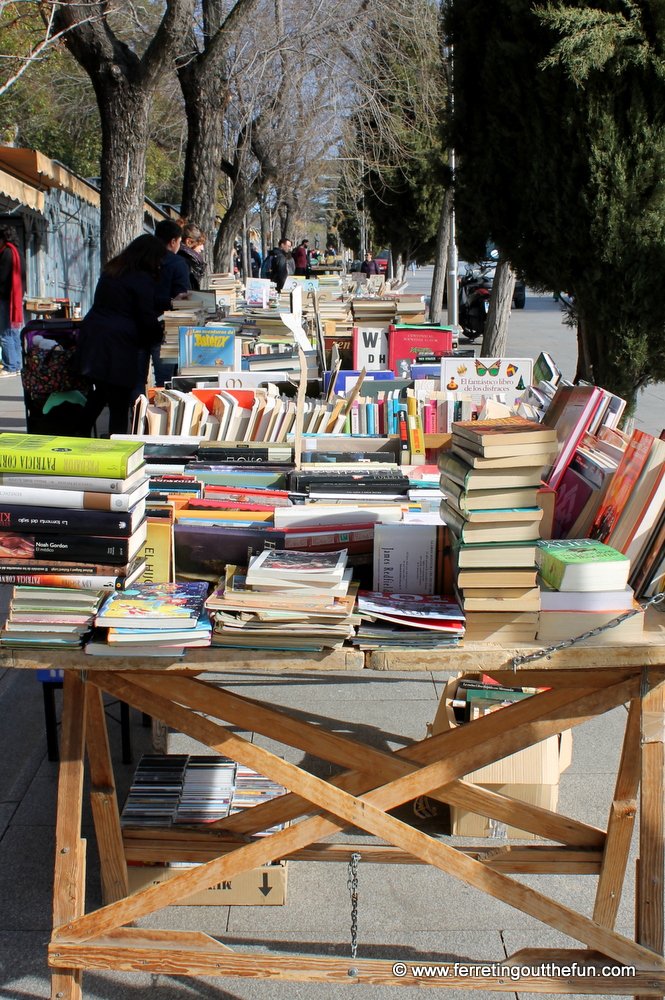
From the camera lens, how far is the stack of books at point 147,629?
1.91 metres

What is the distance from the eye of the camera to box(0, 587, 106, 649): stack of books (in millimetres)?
1941

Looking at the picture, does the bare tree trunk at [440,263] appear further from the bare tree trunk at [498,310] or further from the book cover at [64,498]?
the book cover at [64,498]

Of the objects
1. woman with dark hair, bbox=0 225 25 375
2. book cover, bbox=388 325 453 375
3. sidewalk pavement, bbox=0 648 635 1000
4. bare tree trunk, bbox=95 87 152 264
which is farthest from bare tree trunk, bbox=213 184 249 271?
sidewalk pavement, bbox=0 648 635 1000

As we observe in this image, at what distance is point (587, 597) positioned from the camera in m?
1.98

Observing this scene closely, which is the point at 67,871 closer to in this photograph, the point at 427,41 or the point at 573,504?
the point at 573,504

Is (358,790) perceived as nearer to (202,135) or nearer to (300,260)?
(202,135)

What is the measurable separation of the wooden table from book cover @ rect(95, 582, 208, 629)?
0.33ft

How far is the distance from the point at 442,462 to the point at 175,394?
6.92ft

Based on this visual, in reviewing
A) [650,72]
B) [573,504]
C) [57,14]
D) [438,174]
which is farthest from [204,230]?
[573,504]

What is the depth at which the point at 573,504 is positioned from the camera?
233cm

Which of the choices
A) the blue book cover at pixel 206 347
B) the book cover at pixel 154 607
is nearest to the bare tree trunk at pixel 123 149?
the blue book cover at pixel 206 347

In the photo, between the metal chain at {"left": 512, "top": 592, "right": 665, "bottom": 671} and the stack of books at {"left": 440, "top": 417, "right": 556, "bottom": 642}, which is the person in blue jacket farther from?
the metal chain at {"left": 512, "top": 592, "right": 665, "bottom": 671}

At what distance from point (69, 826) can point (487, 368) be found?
3.26m

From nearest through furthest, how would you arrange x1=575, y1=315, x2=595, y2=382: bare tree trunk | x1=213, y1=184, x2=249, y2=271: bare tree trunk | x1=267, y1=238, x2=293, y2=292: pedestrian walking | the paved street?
x1=575, y1=315, x2=595, y2=382: bare tree trunk, the paved street, x1=213, y1=184, x2=249, y2=271: bare tree trunk, x1=267, y1=238, x2=293, y2=292: pedestrian walking
